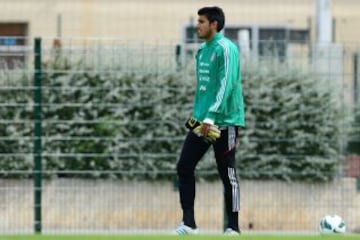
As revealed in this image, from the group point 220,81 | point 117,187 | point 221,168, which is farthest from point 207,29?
point 117,187

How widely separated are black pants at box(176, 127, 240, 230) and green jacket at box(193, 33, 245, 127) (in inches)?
6.1

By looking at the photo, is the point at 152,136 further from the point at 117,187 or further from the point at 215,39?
the point at 215,39

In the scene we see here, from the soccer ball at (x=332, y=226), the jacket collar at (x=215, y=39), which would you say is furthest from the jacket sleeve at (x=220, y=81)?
the soccer ball at (x=332, y=226)

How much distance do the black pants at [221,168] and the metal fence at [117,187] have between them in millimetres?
3765

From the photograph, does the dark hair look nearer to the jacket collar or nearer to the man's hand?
the jacket collar

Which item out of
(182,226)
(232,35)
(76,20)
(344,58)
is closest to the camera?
(182,226)

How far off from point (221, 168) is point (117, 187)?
4.06 meters

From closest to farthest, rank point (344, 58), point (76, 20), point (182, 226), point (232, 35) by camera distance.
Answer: point (182, 226) < point (344, 58) < point (232, 35) < point (76, 20)

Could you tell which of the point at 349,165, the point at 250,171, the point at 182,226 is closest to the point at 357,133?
the point at 349,165

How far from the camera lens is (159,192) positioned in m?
15.1

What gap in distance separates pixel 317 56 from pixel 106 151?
2820mm

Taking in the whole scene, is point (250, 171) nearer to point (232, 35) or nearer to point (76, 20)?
point (232, 35)

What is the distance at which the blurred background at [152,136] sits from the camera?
14891 mm

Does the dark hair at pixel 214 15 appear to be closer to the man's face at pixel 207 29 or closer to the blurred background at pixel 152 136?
the man's face at pixel 207 29
